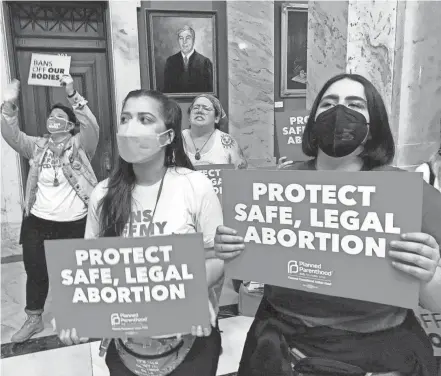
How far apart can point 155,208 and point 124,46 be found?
3.93 m

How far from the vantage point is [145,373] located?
4.47ft

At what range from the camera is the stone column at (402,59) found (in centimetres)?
263

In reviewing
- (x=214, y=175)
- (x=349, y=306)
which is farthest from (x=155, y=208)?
(x=214, y=175)

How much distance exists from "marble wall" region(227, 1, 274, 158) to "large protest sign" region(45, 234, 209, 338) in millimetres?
4429

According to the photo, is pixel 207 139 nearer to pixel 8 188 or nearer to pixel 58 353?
pixel 58 353

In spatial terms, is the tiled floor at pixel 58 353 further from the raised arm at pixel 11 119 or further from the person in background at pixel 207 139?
the raised arm at pixel 11 119

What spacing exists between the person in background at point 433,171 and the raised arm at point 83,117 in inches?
79.5

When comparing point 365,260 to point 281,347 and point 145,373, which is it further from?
point 145,373

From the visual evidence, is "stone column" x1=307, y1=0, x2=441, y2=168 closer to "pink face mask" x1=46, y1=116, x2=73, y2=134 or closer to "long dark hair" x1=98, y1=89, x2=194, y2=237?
"long dark hair" x1=98, y1=89, x2=194, y2=237

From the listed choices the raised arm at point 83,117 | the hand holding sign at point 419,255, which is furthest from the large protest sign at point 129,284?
the raised arm at point 83,117

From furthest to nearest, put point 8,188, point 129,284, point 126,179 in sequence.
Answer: point 8,188, point 126,179, point 129,284

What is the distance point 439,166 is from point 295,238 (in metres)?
1.04

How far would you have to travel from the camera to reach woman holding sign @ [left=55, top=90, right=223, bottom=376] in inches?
54.1

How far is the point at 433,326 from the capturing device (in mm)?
1606
